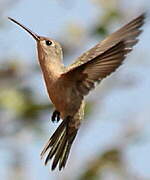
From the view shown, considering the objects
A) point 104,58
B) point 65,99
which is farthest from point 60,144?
point 104,58

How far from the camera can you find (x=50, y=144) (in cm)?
268

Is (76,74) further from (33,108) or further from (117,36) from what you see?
(33,108)

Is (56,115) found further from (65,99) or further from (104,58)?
(104,58)

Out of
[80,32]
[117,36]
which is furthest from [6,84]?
[117,36]

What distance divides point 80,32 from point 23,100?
0.65 metres

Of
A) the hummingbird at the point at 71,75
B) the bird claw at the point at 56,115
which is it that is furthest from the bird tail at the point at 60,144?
the bird claw at the point at 56,115

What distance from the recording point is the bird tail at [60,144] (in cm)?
265

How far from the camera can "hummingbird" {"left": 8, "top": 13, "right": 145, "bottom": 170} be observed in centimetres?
237

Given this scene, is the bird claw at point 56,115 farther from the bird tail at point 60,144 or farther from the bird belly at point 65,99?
the bird tail at point 60,144

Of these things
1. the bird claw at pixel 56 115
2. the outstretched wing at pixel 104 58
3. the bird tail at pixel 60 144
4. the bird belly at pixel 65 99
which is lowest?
the bird tail at pixel 60 144

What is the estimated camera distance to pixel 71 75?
105 inches

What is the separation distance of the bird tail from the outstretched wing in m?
0.18

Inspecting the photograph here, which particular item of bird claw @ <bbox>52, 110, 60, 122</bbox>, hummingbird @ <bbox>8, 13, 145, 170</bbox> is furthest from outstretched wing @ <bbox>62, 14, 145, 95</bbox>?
bird claw @ <bbox>52, 110, 60, 122</bbox>

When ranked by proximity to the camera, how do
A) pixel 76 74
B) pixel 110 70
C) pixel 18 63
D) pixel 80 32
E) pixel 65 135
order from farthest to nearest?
pixel 80 32, pixel 18 63, pixel 65 135, pixel 76 74, pixel 110 70
